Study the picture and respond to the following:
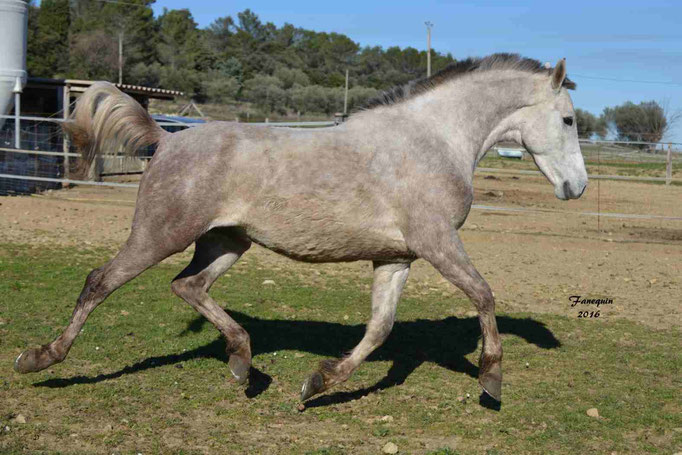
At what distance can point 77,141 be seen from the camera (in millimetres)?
4953

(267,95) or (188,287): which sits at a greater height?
(267,95)

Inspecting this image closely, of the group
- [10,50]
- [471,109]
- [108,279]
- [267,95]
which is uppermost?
[267,95]

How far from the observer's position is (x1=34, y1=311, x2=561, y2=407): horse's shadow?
5.04 m

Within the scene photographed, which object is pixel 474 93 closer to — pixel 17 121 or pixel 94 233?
pixel 94 233

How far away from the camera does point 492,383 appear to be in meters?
4.38

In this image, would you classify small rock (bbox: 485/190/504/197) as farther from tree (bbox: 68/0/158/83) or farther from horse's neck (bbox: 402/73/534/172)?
tree (bbox: 68/0/158/83)

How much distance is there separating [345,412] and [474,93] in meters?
2.29

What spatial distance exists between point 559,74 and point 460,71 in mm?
661

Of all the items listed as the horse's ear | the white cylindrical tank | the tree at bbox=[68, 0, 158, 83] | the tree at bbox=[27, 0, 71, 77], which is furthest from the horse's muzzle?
the tree at bbox=[68, 0, 158, 83]

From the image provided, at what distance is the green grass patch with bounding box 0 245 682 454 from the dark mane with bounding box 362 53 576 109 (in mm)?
1987

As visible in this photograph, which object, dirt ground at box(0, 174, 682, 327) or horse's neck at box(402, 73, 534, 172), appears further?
dirt ground at box(0, 174, 682, 327)

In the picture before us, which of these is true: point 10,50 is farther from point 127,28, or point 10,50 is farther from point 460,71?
point 127,28

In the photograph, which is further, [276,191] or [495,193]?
[495,193]

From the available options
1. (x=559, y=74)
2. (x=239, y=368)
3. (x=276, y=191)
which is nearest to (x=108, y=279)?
(x=239, y=368)
